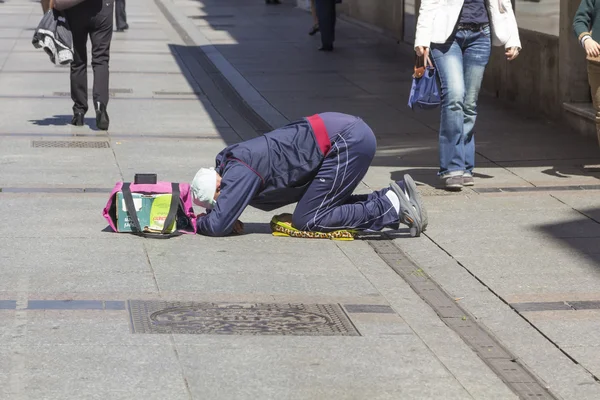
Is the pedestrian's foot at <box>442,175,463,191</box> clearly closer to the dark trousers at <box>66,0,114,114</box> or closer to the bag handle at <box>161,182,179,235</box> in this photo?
the bag handle at <box>161,182,179,235</box>

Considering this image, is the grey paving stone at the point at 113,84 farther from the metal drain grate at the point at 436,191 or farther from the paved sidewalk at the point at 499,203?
the metal drain grate at the point at 436,191

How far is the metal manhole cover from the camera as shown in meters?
5.45

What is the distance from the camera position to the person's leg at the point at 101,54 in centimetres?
1119

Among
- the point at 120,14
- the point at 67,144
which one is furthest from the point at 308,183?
the point at 120,14

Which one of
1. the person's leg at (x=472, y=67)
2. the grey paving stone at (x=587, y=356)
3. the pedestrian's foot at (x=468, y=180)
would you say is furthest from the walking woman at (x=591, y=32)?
the grey paving stone at (x=587, y=356)

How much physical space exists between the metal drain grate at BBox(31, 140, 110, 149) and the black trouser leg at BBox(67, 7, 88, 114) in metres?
0.93

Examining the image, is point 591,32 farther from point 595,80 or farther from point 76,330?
point 76,330

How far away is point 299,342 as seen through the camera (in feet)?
17.4

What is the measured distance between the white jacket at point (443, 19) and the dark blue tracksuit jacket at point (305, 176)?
142cm

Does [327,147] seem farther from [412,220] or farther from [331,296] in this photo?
[331,296]

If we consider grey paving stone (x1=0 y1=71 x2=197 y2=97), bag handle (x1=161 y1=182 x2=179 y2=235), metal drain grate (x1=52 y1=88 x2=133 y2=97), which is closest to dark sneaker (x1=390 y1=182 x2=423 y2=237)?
bag handle (x1=161 y1=182 x2=179 y2=235)

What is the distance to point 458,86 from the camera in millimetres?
8438

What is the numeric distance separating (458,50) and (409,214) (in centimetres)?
168

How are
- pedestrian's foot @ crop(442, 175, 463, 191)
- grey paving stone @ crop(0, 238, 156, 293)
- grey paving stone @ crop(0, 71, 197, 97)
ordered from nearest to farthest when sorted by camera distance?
grey paving stone @ crop(0, 238, 156, 293) → pedestrian's foot @ crop(442, 175, 463, 191) → grey paving stone @ crop(0, 71, 197, 97)
